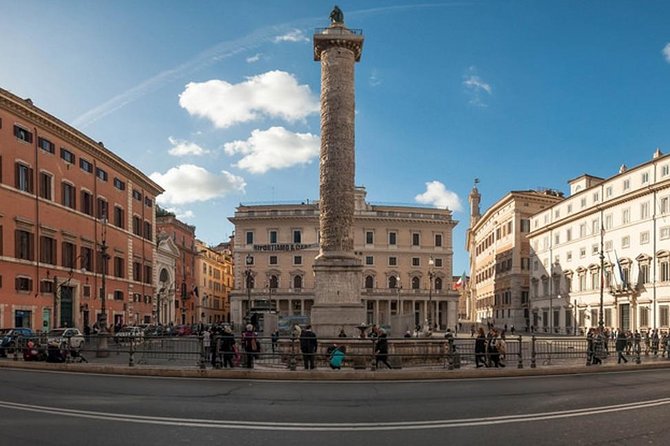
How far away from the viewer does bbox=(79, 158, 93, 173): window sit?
48.2 m

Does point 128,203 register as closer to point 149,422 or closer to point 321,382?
point 321,382

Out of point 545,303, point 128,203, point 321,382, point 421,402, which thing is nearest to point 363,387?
point 321,382

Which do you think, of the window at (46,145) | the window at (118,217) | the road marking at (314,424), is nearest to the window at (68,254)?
the window at (46,145)

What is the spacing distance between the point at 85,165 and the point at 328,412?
4391cm

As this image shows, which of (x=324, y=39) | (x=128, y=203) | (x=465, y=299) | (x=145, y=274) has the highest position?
(x=324, y=39)

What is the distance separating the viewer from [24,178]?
40.0 metres

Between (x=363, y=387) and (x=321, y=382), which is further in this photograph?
(x=321, y=382)

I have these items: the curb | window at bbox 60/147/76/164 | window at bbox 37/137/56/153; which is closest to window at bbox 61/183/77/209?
window at bbox 60/147/76/164

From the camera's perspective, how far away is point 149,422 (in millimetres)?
9570

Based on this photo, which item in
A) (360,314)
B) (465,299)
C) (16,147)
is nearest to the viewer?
(360,314)

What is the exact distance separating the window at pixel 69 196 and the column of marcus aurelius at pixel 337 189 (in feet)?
85.6

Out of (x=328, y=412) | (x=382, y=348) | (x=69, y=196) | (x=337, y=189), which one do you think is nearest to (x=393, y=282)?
Answer: (x=69, y=196)

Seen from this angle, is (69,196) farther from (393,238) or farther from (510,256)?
(510,256)

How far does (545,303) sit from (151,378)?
60.1m
